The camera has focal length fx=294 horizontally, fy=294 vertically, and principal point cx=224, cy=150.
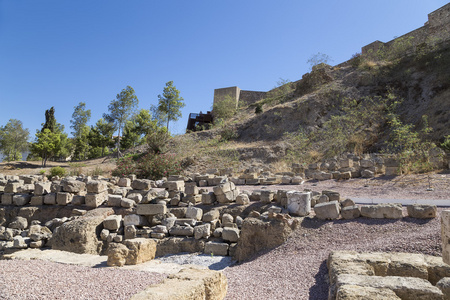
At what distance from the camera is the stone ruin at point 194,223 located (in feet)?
11.9

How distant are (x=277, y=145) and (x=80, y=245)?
14056mm

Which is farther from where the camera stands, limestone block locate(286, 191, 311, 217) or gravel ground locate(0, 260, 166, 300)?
limestone block locate(286, 191, 311, 217)

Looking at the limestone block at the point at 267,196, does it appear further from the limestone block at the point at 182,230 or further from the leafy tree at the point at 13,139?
the leafy tree at the point at 13,139

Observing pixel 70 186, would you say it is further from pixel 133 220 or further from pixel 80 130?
pixel 80 130

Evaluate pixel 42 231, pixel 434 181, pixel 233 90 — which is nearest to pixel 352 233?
pixel 434 181

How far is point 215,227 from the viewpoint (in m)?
6.82

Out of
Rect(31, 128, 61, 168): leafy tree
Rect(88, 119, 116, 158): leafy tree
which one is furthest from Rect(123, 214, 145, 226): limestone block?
Rect(88, 119, 116, 158): leafy tree

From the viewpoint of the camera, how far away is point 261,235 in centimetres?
569

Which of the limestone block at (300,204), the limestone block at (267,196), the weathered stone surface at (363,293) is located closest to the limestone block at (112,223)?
the limestone block at (267,196)

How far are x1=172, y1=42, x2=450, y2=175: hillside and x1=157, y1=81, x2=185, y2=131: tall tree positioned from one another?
12.0m

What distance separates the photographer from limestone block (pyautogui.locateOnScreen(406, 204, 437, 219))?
513 centimetres

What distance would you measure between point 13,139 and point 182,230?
43.1 metres

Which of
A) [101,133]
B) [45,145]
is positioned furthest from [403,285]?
[101,133]

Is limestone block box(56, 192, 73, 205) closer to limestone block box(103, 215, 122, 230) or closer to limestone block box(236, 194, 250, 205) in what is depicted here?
limestone block box(103, 215, 122, 230)
